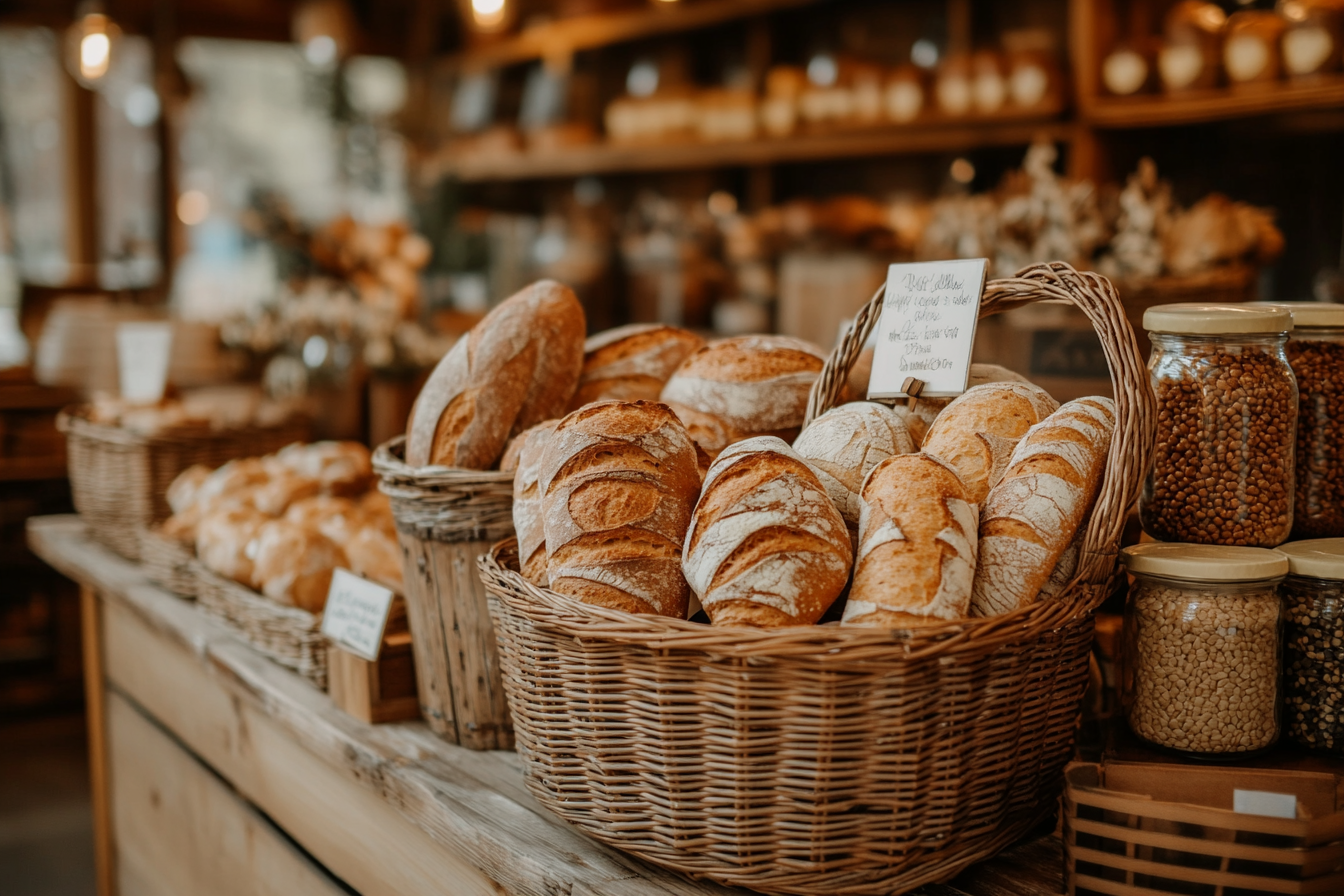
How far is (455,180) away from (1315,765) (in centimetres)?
380

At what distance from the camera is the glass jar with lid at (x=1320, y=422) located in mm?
987

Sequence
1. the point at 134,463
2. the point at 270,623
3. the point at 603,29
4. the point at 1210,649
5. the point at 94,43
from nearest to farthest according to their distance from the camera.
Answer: the point at 1210,649 → the point at 270,623 → the point at 134,463 → the point at 94,43 → the point at 603,29

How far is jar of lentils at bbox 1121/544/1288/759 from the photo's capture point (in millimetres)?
846

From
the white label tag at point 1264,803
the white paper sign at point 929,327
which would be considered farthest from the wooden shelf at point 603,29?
the white label tag at point 1264,803

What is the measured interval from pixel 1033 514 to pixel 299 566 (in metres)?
1.00

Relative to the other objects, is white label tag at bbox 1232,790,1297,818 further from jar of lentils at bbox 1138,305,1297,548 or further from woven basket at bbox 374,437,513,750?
→ woven basket at bbox 374,437,513,750

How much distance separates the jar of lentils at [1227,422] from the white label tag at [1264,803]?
24 cm

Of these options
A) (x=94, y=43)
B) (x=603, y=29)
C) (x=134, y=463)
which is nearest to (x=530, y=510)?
(x=134, y=463)

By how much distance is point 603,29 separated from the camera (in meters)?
4.41

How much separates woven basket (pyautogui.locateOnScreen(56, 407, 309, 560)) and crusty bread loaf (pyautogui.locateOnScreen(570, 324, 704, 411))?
3.59 feet

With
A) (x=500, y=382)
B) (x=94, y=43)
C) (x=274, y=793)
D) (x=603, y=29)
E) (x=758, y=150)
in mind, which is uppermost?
(x=603, y=29)

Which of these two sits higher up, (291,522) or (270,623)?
(291,522)

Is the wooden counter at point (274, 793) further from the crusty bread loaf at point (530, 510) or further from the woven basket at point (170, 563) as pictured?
the crusty bread loaf at point (530, 510)

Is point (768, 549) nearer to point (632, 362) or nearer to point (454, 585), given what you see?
point (454, 585)
